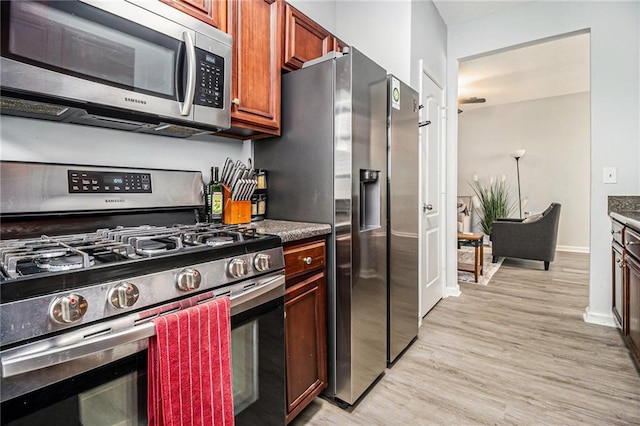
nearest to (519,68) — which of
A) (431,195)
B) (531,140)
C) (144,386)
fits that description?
(531,140)

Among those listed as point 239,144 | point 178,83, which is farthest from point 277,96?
point 178,83

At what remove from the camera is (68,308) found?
68cm

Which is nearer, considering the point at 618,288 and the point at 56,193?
the point at 56,193

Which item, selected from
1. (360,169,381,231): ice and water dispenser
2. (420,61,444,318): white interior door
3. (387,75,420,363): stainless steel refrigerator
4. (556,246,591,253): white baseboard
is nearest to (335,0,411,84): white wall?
(420,61,444,318): white interior door

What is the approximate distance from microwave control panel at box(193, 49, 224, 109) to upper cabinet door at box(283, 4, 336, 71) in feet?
1.68

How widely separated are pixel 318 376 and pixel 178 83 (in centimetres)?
142

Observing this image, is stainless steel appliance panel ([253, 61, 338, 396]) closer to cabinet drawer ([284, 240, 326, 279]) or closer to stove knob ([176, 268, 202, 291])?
cabinet drawer ([284, 240, 326, 279])

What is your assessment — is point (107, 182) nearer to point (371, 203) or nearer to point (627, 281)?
point (371, 203)

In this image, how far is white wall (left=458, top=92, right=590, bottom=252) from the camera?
5.62m

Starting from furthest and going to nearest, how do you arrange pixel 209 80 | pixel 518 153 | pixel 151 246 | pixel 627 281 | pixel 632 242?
pixel 518 153 → pixel 627 281 → pixel 632 242 → pixel 209 80 → pixel 151 246

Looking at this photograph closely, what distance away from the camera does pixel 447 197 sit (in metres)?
3.28

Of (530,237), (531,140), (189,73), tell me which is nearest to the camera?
(189,73)

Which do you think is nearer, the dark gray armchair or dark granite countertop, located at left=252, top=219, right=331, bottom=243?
dark granite countertop, located at left=252, top=219, right=331, bottom=243

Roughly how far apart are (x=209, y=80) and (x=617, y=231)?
2.82 metres
